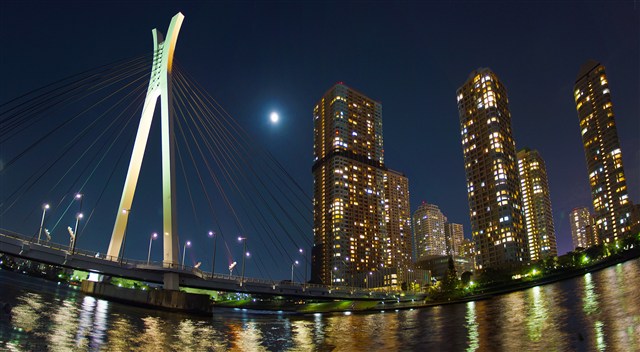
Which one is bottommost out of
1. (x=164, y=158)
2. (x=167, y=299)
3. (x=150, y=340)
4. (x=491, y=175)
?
(x=150, y=340)

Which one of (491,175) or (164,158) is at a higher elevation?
(491,175)

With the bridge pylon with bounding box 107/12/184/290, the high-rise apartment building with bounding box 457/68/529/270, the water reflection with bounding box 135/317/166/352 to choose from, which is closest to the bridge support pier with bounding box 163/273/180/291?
the bridge pylon with bounding box 107/12/184/290

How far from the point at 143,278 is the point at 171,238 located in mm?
10948

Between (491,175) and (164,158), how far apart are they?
15331 cm

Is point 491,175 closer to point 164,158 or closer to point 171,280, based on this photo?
point 171,280

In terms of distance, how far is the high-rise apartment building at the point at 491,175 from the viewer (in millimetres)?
166250

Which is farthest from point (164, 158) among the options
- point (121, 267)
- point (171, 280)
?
point (171, 280)

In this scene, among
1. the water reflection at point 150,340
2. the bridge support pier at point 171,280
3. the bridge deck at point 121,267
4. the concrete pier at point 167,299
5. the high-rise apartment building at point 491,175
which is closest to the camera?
the water reflection at point 150,340

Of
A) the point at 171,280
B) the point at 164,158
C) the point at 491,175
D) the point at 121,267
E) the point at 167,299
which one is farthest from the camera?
the point at 491,175

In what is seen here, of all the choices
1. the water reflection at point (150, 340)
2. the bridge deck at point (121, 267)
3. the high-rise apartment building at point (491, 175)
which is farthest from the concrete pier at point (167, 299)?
the high-rise apartment building at point (491, 175)

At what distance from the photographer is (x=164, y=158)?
5103 cm

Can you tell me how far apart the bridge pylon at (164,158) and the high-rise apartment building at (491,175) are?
13821 centimetres

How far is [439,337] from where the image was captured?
1041 inches

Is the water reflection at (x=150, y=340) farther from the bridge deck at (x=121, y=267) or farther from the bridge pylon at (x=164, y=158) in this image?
the bridge deck at (x=121, y=267)
